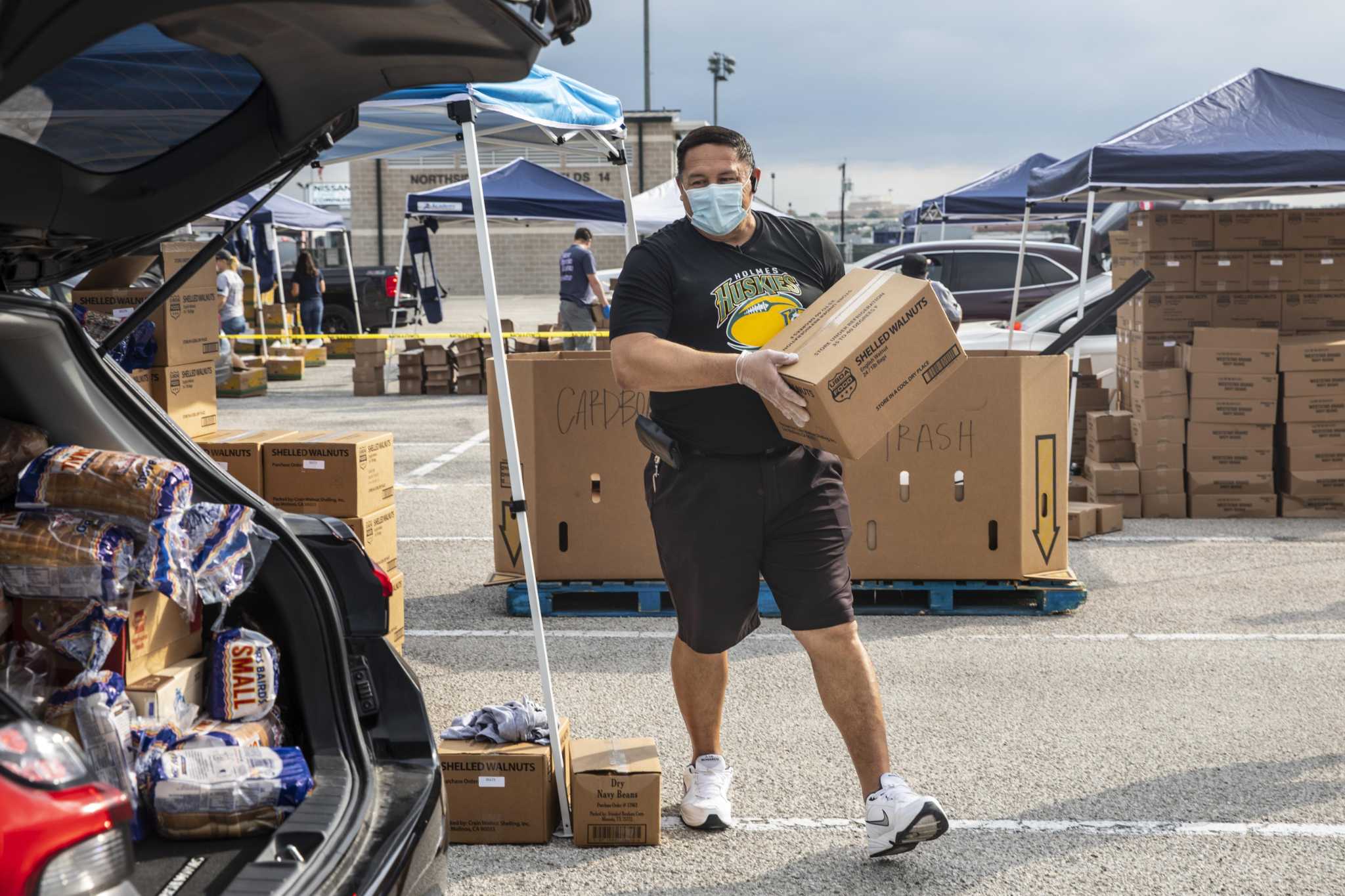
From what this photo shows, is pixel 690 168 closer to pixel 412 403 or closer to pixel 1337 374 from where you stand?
pixel 1337 374

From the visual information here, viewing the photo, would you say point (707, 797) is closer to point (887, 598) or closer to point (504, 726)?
point (504, 726)

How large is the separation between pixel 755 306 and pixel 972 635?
9.65 ft

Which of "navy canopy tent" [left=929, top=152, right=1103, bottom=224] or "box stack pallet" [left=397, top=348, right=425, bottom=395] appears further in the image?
"box stack pallet" [left=397, top=348, right=425, bottom=395]

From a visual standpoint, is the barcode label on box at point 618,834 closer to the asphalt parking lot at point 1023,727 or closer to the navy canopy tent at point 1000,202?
the asphalt parking lot at point 1023,727

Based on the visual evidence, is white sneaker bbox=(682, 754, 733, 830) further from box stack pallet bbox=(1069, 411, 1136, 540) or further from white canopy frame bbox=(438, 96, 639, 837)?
box stack pallet bbox=(1069, 411, 1136, 540)

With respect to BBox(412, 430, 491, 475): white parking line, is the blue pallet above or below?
below

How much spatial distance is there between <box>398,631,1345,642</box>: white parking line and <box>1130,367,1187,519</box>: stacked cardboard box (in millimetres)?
2919

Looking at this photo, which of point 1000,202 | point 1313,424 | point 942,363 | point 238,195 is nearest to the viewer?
point 238,195

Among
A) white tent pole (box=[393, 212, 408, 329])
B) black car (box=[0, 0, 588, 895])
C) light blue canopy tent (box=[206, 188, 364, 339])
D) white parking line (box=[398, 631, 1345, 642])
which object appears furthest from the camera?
light blue canopy tent (box=[206, 188, 364, 339])

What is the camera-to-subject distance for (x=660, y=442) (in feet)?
12.1

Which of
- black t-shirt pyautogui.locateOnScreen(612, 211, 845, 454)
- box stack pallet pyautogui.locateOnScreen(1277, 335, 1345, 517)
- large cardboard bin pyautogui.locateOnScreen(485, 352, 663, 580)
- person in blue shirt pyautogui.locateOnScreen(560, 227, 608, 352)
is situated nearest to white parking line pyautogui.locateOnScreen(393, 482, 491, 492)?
large cardboard bin pyautogui.locateOnScreen(485, 352, 663, 580)

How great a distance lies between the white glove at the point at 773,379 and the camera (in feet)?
10.7

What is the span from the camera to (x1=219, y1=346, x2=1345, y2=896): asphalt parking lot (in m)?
3.58

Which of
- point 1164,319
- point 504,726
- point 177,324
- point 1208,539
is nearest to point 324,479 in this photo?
point 177,324
